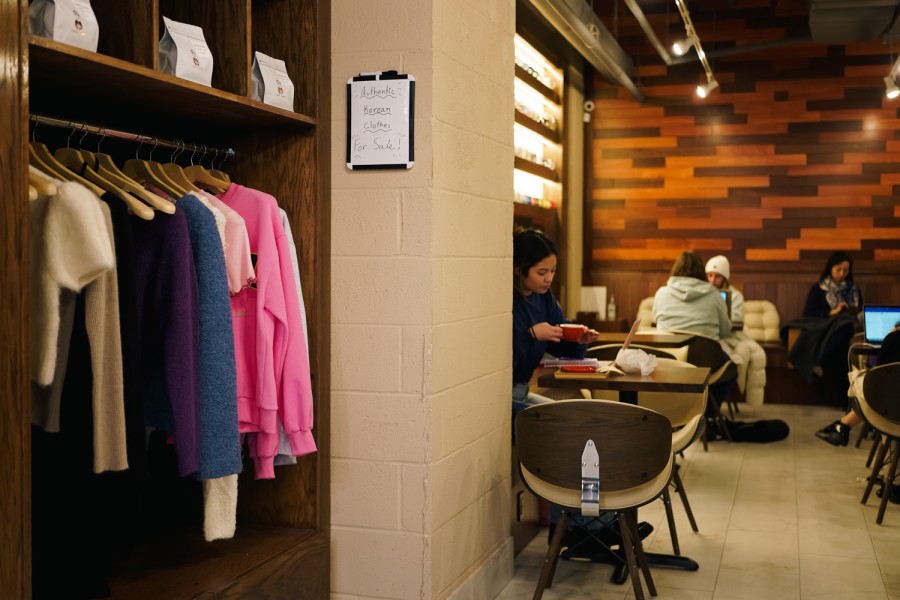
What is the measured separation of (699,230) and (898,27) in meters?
2.60

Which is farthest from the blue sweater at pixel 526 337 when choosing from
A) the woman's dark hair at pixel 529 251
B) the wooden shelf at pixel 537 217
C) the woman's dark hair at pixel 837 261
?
the woman's dark hair at pixel 837 261

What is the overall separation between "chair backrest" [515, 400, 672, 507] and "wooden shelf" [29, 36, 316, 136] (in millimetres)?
1278

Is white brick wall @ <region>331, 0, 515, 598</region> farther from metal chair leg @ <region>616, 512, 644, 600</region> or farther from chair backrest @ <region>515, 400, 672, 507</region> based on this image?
metal chair leg @ <region>616, 512, 644, 600</region>

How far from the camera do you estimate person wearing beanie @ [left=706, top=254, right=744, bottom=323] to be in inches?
314

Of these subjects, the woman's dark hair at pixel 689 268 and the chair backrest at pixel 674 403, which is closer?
the chair backrest at pixel 674 403

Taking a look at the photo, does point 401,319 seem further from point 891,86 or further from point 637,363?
point 891,86

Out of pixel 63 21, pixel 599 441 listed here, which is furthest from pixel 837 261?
pixel 63 21

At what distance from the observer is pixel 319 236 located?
9.78ft

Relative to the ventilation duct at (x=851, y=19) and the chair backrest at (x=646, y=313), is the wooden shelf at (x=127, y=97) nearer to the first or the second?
the ventilation duct at (x=851, y=19)

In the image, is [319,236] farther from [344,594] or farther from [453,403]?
[344,594]

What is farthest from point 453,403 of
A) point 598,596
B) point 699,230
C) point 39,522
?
point 699,230

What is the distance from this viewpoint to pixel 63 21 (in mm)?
2016

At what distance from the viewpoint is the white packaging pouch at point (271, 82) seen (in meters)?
2.76

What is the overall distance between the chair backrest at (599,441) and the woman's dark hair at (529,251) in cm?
103
